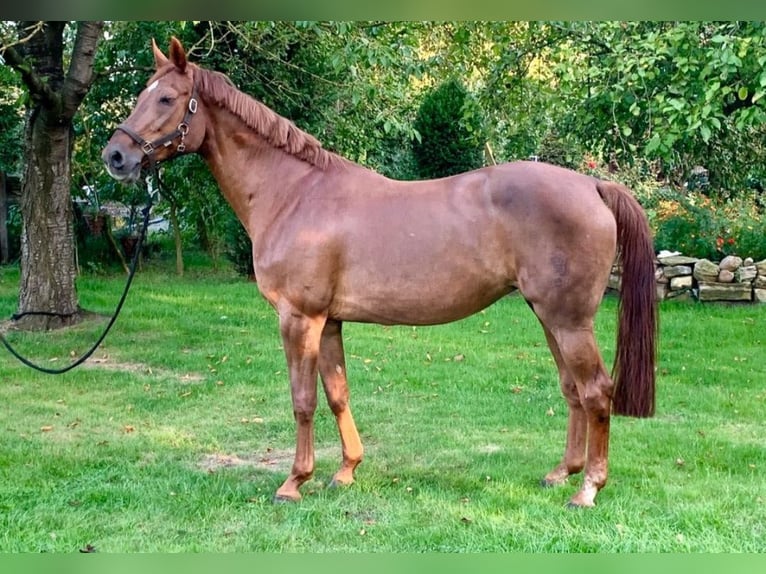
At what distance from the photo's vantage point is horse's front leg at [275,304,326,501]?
12.6 ft

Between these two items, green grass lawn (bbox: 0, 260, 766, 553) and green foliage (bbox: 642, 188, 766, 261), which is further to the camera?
green foliage (bbox: 642, 188, 766, 261)

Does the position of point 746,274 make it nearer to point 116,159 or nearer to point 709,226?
point 709,226

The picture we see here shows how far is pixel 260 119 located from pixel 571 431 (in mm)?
2457

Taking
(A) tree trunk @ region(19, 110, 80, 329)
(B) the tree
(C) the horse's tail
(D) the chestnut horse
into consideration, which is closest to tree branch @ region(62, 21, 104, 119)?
(B) the tree

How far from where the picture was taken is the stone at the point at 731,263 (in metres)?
9.81

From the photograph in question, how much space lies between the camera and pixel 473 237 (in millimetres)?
3699

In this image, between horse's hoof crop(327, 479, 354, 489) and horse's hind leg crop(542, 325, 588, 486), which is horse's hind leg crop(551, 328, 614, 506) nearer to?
horse's hind leg crop(542, 325, 588, 486)

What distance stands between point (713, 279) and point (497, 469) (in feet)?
22.6

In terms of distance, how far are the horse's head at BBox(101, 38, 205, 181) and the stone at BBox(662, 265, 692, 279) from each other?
26.3 feet

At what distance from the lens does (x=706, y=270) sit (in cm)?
994

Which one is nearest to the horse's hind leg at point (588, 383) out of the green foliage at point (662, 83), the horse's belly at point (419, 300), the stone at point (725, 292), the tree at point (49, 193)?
the horse's belly at point (419, 300)

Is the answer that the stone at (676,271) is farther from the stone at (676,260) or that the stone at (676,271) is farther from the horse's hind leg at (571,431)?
the horse's hind leg at (571,431)

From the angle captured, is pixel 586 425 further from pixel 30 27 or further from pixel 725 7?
pixel 30 27

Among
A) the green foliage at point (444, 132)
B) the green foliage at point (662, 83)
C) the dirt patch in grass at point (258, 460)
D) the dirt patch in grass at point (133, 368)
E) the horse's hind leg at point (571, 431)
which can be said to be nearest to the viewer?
the horse's hind leg at point (571, 431)
